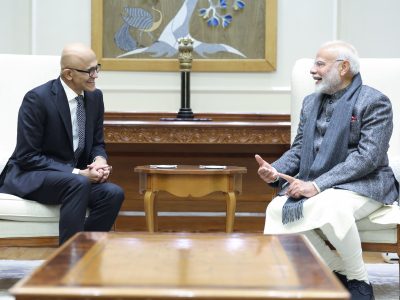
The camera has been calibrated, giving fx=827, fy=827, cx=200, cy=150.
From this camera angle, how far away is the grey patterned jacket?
421 centimetres

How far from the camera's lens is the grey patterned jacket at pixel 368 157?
4207 millimetres

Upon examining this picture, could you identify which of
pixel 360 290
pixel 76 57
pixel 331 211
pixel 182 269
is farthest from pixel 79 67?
pixel 182 269

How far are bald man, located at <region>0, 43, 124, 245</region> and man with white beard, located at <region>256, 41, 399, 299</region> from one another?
93 cm

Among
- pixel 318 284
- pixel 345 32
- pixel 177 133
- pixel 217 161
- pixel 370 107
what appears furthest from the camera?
pixel 345 32

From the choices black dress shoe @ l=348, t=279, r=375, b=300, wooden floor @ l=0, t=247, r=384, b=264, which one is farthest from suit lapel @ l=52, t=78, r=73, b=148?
black dress shoe @ l=348, t=279, r=375, b=300

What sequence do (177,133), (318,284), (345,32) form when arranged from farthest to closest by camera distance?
(345,32)
(177,133)
(318,284)

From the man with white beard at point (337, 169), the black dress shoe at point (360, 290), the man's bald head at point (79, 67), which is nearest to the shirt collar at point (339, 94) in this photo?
the man with white beard at point (337, 169)

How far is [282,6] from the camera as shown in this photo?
7176 millimetres

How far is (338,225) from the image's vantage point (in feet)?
13.0

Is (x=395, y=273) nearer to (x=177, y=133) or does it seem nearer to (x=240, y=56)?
(x=177, y=133)

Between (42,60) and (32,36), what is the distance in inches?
77.9

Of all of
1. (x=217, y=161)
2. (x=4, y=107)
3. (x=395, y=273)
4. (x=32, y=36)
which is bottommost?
(x=395, y=273)

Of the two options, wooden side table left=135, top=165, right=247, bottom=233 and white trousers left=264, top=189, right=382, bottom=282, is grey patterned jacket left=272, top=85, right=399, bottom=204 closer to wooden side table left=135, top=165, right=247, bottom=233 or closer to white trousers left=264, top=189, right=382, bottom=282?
white trousers left=264, top=189, right=382, bottom=282

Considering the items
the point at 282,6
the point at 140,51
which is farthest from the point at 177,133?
the point at 282,6
